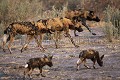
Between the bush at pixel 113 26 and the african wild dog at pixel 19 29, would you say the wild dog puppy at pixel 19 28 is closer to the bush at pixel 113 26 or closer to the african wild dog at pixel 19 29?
the african wild dog at pixel 19 29

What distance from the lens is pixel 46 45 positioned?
18734 millimetres

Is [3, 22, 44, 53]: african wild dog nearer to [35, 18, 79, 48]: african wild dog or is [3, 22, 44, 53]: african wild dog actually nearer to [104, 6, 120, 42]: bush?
[35, 18, 79, 48]: african wild dog

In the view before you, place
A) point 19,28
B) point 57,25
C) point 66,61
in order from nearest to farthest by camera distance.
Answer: point 66,61 → point 19,28 → point 57,25

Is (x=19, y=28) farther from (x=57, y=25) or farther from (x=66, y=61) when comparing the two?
(x=66, y=61)

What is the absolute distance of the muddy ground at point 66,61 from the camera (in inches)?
441

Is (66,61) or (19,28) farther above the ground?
(19,28)

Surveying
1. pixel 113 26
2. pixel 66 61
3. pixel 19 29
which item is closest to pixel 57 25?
pixel 19 29

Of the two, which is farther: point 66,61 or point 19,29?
point 19,29

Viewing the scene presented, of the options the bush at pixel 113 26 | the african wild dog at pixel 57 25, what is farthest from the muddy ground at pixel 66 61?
the african wild dog at pixel 57 25

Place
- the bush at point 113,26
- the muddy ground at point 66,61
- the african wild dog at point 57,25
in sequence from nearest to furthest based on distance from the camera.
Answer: the muddy ground at point 66,61 < the african wild dog at point 57,25 < the bush at point 113,26

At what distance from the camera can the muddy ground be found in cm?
1121

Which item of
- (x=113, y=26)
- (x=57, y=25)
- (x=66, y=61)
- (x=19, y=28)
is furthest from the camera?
(x=113, y=26)

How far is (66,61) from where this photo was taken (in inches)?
555

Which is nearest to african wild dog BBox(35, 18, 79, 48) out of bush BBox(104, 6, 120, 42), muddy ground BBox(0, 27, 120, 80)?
muddy ground BBox(0, 27, 120, 80)
